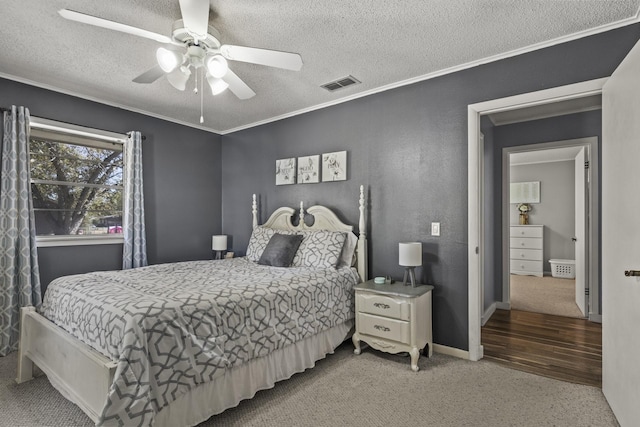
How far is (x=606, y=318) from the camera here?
2162 mm

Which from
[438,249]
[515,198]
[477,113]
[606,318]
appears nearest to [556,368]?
[606,318]

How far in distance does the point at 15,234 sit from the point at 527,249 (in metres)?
8.32

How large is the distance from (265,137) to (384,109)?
70.0 inches

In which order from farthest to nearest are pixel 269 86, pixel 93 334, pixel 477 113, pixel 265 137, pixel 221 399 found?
1. pixel 265 137
2. pixel 269 86
3. pixel 477 113
4. pixel 221 399
5. pixel 93 334

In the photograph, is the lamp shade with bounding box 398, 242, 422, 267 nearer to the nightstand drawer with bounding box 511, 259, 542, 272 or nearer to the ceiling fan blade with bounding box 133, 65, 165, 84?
the ceiling fan blade with bounding box 133, 65, 165, 84

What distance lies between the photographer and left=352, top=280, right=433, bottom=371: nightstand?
2.68 m

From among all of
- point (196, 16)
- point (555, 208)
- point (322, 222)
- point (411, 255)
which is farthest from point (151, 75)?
point (555, 208)

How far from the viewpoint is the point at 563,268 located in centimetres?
662

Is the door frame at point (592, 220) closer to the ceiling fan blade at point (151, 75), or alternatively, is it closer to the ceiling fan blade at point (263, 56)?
the ceiling fan blade at point (263, 56)

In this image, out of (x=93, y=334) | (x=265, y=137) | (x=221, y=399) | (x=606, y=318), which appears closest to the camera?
(x=93, y=334)

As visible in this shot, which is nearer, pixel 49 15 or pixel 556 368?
pixel 49 15

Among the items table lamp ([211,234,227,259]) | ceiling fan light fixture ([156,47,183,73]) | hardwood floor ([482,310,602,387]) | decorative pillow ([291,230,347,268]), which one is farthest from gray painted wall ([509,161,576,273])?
ceiling fan light fixture ([156,47,183,73])

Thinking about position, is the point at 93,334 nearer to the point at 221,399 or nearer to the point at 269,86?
the point at 221,399

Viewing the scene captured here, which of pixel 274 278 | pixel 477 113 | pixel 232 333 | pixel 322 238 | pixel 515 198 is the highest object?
pixel 477 113
